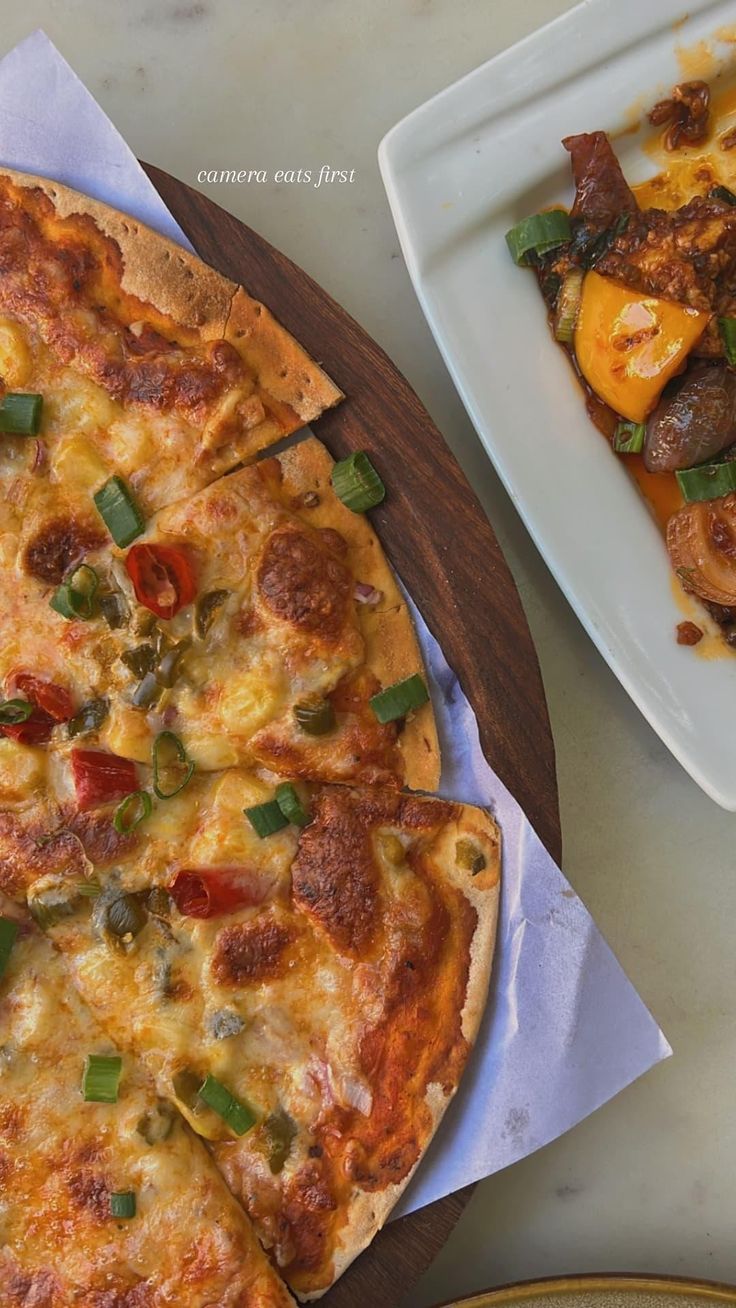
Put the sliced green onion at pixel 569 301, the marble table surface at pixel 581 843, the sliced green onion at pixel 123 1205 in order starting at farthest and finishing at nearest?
the marble table surface at pixel 581 843
the sliced green onion at pixel 569 301
the sliced green onion at pixel 123 1205

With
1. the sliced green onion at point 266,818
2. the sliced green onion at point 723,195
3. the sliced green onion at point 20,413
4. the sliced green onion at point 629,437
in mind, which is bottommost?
the sliced green onion at point 266,818

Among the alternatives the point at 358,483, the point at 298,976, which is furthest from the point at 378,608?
the point at 298,976

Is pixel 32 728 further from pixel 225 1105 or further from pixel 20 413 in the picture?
pixel 225 1105

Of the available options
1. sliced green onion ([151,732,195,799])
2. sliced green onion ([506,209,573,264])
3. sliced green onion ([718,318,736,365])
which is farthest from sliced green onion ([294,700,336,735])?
sliced green onion ([718,318,736,365])

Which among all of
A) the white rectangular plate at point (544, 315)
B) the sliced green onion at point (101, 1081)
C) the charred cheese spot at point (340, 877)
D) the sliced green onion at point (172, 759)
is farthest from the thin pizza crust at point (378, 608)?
the sliced green onion at point (101, 1081)

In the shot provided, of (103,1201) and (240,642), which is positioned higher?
(240,642)

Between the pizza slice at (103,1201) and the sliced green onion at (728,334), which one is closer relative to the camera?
the pizza slice at (103,1201)

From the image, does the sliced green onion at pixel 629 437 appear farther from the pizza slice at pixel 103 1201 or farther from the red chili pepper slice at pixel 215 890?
the pizza slice at pixel 103 1201

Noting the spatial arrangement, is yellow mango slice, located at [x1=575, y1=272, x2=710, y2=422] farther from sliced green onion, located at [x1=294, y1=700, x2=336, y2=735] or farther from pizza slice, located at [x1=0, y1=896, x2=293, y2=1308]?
pizza slice, located at [x1=0, y1=896, x2=293, y2=1308]
